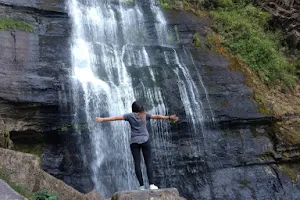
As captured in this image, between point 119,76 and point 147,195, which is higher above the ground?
point 119,76

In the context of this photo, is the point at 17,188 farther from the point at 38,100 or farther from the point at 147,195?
the point at 38,100

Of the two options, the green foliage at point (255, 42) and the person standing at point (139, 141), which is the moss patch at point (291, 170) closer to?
the green foliage at point (255, 42)

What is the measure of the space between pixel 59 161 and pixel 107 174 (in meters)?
1.24

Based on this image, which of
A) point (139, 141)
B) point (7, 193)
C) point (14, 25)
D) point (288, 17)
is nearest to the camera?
→ point (7, 193)

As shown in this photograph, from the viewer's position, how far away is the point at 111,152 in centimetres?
986

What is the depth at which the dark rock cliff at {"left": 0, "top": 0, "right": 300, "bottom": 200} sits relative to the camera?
9531 mm

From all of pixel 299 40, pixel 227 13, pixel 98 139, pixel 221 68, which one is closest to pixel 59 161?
pixel 98 139

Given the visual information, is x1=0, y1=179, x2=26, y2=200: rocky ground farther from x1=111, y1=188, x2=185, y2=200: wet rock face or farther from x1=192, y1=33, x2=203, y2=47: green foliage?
x1=192, y1=33, x2=203, y2=47: green foliage

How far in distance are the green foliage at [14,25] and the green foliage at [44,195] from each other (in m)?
7.12

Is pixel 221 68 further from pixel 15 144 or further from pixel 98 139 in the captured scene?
pixel 15 144

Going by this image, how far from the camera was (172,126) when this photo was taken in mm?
10594

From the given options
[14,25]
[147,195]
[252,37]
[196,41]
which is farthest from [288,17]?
[147,195]

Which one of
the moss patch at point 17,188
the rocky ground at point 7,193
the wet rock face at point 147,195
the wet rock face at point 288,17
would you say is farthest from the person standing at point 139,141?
the wet rock face at point 288,17

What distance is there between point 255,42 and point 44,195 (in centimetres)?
1152
